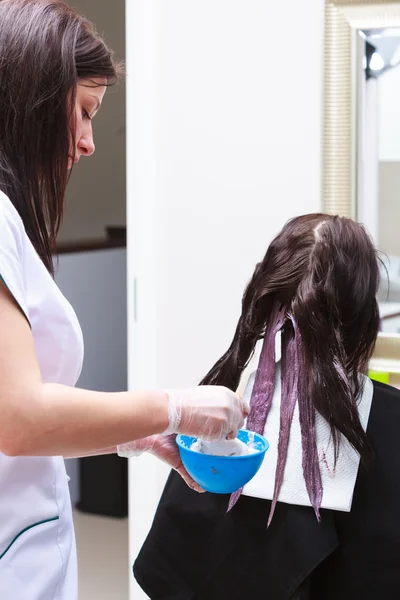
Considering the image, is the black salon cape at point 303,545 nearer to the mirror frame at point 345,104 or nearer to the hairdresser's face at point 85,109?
the hairdresser's face at point 85,109

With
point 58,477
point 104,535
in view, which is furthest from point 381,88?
point 104,535

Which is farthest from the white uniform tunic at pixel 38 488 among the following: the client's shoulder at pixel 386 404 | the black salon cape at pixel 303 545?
the client's shoulder at pixel 386 404

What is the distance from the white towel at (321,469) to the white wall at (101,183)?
3.12 m

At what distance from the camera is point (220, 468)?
3.55 ft

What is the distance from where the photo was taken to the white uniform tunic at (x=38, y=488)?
3.18 ft

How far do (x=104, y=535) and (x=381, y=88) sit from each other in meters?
2.24

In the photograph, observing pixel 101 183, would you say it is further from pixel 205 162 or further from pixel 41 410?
pixel 41 410

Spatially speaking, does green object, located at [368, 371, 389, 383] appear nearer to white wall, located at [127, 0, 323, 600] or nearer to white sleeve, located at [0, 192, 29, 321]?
white wall, located at [127, 0, 323, 600]

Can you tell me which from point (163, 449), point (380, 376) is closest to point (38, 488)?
point (163, 449)

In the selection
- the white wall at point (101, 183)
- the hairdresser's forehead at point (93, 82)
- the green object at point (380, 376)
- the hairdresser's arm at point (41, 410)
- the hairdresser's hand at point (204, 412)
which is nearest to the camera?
the hairdresser's arm at point (41, 410)

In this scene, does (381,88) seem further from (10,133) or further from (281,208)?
(10,133)

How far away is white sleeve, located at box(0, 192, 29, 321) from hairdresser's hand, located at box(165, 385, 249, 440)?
207 mm

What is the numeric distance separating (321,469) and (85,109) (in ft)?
2.18

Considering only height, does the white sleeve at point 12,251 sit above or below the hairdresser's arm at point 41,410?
above
